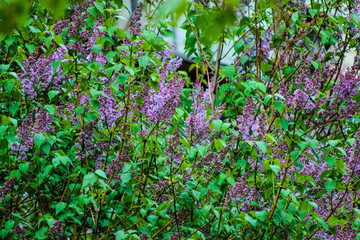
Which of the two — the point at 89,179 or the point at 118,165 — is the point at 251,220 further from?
the point at 89,179

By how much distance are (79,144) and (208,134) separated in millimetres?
843

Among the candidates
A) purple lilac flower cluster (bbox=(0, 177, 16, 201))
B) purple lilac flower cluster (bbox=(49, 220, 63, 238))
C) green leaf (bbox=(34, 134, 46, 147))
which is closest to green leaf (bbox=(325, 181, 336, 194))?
purple lilac flower cluster (bbox=(49, 220, 63, 238))

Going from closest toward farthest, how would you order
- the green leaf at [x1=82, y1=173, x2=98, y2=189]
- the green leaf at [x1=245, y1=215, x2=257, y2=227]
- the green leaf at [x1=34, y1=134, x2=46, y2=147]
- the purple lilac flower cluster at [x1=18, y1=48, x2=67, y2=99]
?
the green leaf at [x1=82, y1=173, x2=98, y2=189]
the green leaf at [x1=34, y1=134, x2=46, y2=147]
the green leaf at [x1=245, y1=215, x2=257, y2=227]
the purple lilac flower cluster at [x1=18, y1=48, x2=67, y2=99]

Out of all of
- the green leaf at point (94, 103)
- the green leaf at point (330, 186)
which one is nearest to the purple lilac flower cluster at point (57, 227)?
the green leaf at point (94, 103)

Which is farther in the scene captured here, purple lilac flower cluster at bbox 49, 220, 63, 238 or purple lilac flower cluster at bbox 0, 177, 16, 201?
purple lilac flower cluster at bbox 0, 177, 16, 201

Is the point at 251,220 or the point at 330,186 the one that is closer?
the point at 251,220

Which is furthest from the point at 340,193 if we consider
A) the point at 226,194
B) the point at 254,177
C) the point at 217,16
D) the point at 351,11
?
the point at 217,16

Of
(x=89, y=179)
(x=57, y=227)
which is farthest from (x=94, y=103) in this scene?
(x=57, y=227)

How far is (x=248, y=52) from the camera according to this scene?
4000 mm

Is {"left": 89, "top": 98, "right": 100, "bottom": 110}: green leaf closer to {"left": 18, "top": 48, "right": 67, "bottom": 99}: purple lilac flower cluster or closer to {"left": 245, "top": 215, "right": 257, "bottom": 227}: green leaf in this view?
{"left": 18, "top": 48, "right": 67, "bottom": 99}: purple lilac flower cluster

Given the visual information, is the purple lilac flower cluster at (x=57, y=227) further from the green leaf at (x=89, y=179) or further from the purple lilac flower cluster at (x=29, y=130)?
the purple lilac flower cluster at (x=29, y=130)

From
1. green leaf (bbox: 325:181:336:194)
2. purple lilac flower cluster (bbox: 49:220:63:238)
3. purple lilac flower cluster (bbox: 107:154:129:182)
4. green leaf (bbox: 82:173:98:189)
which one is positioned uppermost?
green leaf (bbox: 325:181:336:194)

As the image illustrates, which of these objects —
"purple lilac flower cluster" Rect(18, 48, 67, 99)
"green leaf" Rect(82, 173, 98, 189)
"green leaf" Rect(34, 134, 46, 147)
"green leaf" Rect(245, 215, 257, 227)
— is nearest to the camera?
"green leaf" Rect(82, 173, 98, 189)

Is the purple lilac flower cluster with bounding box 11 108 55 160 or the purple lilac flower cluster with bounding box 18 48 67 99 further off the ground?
the purple lilac flower cluster with bounding box 18 48 67 99
